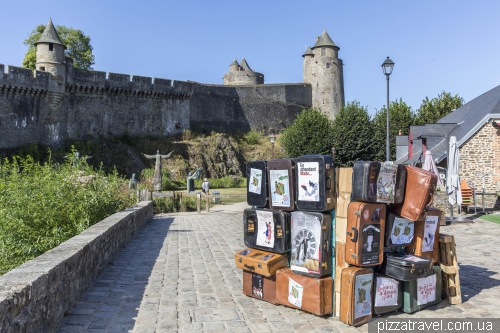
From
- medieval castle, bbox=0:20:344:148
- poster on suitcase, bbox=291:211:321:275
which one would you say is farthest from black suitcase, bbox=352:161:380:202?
medieval castle, bbox=0:20:344:148

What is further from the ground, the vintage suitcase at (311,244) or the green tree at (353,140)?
the green tree at (353,140)

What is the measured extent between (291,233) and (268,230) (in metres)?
0.32

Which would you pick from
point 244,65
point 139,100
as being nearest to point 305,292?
Answer: point 139,100

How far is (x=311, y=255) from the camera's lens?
15.1ft

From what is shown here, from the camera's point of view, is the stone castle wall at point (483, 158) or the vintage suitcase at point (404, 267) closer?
the vintage suitcase at point (404, 267)

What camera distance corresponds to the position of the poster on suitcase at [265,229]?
504 centimetres

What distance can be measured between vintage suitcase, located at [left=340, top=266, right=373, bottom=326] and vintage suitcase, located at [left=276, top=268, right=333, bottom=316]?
178 mm

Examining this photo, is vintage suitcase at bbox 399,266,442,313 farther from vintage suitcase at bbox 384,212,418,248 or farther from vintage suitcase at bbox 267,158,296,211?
vintage suitcase at bbox 267,158,296,211

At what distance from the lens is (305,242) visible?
15.4ft

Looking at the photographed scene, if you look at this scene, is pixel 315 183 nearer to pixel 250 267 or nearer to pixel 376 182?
pixel 376 182

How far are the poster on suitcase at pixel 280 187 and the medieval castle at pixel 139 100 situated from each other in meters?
27.6

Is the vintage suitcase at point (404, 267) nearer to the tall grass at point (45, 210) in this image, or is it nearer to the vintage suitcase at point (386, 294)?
the vintage suitcase at point (386, 294)

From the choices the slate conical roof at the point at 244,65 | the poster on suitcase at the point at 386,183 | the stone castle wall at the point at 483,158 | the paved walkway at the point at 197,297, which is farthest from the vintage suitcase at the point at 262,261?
the slate conical roof at the point at 244,65

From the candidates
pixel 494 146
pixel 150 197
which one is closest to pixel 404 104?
pixel 494 146
